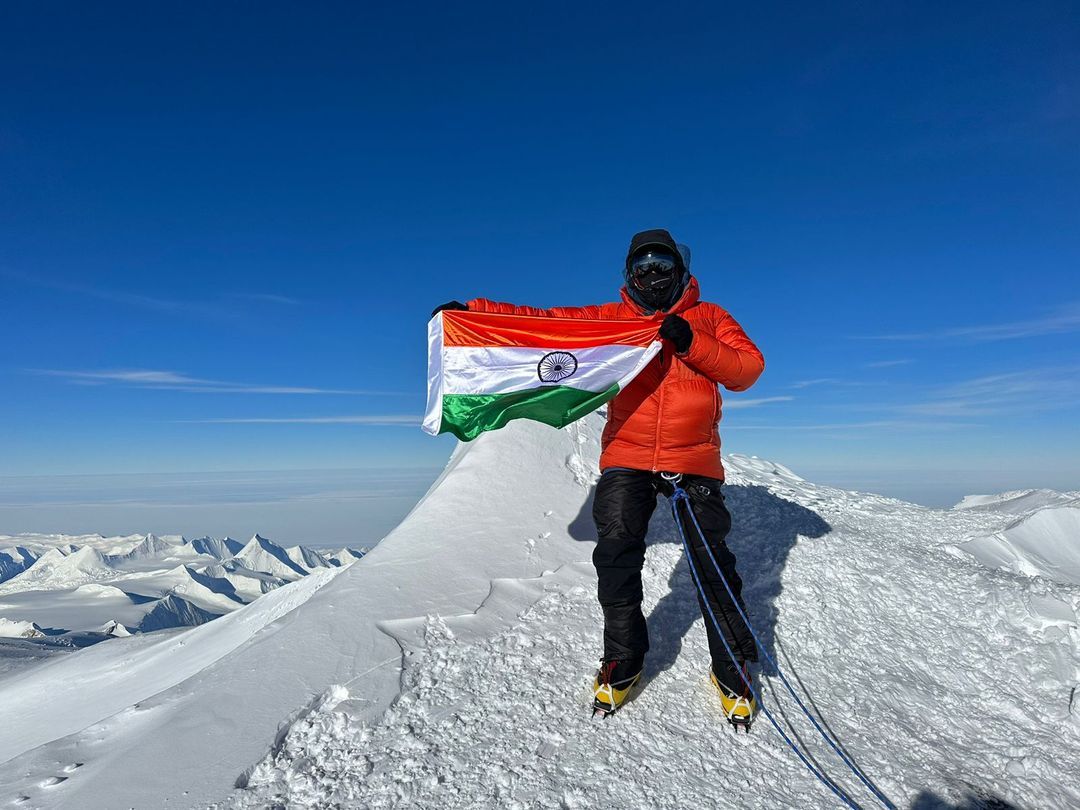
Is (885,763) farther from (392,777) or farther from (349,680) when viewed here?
(349,680)

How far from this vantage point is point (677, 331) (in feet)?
13.1

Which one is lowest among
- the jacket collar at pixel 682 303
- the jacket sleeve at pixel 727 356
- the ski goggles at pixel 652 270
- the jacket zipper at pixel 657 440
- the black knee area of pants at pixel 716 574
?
the black knee area of pants at pixel 716 574

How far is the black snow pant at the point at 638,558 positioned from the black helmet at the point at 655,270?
1.38 metres

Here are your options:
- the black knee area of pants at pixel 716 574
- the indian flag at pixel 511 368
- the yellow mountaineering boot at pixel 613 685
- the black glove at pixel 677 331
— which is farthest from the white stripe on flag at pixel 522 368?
the yellow mountaineering boot at pixel 613 685

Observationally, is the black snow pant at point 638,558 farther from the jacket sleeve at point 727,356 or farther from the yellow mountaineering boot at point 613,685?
the jacket sleeve at point 727,356

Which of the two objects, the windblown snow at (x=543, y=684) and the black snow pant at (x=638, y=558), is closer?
the windblown snow at (x=543, y=684)

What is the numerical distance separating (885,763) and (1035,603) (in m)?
3.86

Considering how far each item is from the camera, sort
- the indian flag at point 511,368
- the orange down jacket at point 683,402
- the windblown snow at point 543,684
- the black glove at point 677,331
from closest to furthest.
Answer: the windblown snow at point 543,684
the black glove at point 677,331
the orange down jacket at point 683,402
the indian flag at point 511,368

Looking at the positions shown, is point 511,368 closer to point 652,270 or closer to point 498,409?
point 498,409

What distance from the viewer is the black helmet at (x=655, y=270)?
14.7 ft

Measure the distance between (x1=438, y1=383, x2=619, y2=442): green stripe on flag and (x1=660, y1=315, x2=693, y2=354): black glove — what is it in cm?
112

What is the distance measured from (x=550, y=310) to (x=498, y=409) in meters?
0.96

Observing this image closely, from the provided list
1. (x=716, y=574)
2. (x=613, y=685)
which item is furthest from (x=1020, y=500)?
(x=613, y=685)

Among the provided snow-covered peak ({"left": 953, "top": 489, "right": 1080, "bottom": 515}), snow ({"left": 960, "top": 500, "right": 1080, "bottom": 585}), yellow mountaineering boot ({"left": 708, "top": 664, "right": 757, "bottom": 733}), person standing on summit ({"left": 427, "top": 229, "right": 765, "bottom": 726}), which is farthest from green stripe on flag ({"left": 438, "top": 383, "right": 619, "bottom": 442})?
snow-covered peak ({"left": 953, "top": 489, "right": 1080, "bottom": 515})
